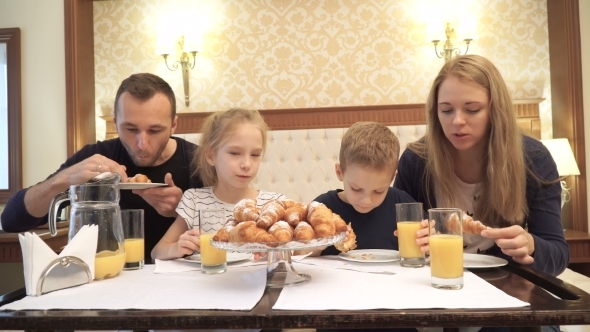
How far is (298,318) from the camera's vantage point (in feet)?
2.93

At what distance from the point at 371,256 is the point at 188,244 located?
1.87 ft

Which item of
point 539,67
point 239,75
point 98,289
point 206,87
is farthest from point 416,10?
point 98,289

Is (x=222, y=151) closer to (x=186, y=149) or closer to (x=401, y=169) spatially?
(x=186, y=149)

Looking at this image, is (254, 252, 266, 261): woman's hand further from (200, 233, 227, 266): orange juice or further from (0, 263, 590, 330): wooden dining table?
(0, 263, 590, 330): wooden dining table

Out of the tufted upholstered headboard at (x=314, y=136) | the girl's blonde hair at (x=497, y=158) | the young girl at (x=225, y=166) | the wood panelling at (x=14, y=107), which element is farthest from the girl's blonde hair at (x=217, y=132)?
the wood panelling at (x=14, y=107)

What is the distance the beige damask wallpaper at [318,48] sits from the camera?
4188mm

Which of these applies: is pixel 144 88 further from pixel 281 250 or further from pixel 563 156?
pixel 563 156

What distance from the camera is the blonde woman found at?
1.73m

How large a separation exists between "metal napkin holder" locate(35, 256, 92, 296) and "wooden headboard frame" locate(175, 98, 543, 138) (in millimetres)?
3088

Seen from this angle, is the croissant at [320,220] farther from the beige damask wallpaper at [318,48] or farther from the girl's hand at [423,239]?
the beige damask wallpaper at [318,48]

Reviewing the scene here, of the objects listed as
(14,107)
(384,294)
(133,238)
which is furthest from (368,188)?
(14,107)

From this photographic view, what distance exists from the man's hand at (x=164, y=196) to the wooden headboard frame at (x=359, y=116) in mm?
2288

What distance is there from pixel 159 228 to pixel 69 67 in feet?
7.93

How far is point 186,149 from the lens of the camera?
2.40 metres
